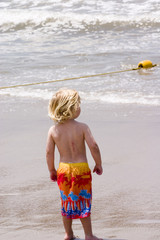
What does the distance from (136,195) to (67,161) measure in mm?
904

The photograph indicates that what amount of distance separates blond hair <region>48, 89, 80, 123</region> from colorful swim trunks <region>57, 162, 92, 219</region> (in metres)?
0.29

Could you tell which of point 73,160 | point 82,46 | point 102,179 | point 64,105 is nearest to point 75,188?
point 73,160

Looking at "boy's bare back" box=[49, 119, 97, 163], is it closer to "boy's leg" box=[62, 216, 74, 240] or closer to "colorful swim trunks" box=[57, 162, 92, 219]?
"colorful swim trunks" box=[57, 162, 92, 219]

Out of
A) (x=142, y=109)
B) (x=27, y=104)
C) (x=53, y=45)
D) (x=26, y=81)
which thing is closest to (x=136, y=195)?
(x=142, y=109)

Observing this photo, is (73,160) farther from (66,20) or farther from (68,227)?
(66,20)

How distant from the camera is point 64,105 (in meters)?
2.50

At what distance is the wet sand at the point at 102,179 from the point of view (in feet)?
9.48

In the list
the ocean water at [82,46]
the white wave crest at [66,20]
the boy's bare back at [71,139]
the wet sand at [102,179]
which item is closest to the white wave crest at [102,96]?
the ocean water at [82,46]

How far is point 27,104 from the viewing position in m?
5.95

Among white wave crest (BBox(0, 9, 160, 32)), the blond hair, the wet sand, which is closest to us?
the blond hair

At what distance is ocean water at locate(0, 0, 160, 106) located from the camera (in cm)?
674

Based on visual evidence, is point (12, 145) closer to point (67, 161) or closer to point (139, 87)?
point (67, 161)

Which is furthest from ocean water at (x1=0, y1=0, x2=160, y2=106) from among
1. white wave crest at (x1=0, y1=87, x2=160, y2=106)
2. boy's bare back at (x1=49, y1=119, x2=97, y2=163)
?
boy's bare back at (x1=49, y1=119, x2=97, y2=163)

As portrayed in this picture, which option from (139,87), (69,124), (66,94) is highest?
(66,94)
